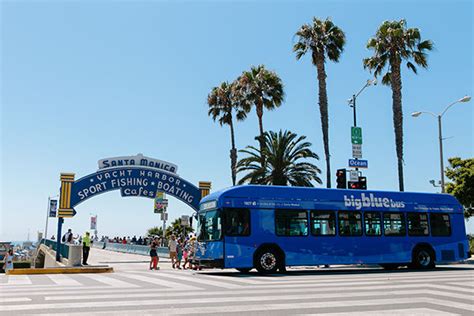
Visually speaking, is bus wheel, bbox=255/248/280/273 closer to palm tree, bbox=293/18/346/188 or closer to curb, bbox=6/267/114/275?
curb, bbox=6/267/114/275

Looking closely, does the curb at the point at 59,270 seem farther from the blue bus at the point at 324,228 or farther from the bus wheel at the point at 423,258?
the bus wheel at the point at 423,258

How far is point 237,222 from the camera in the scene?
17.2 metres

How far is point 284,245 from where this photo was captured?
1758 centimetres

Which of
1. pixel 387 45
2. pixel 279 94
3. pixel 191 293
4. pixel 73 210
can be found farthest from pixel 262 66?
pixel 191 293

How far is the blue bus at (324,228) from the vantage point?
1714 centimetres

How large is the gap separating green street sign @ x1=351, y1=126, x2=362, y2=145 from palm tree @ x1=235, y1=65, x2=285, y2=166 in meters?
14.8

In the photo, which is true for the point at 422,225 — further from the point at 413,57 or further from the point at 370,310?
the point at 413,57

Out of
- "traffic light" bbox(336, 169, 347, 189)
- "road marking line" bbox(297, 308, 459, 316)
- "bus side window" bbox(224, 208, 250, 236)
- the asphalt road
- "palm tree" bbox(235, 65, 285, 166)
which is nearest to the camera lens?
"road marking line" bbox(297, 308, 459, 316)

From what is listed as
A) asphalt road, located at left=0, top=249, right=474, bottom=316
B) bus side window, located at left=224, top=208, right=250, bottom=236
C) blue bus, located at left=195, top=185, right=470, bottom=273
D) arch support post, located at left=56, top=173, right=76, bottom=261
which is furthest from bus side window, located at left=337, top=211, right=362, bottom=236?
arch support post, located at left=56, top=173, right=76, bottom=261

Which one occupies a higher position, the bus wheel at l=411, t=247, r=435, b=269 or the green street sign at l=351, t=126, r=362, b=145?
the green street sign at l=351, t=126, r=362, b=145

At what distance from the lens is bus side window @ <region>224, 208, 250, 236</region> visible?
17.0 m

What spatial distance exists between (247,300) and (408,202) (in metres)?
12.8

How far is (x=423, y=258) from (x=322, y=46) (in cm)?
1900

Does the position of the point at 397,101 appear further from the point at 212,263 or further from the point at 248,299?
the point at 248,299
